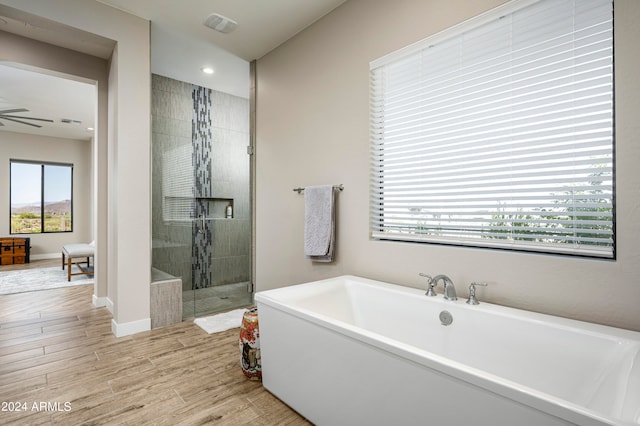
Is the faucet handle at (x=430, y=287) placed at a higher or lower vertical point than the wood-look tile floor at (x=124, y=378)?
higher

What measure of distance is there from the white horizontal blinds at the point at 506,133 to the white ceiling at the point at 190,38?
1.12 m

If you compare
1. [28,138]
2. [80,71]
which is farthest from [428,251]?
[28,138]

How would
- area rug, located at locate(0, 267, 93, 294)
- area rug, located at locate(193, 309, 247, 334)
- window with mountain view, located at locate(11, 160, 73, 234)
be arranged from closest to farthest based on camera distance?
area rug, located at locate(193, 309, 247, 334) < area rug, located at locate(0, 267, 93, 294) < window with mountain view, located at locate(11, 160, 73, 234)

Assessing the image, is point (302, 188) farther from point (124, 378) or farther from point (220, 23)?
point (124, 378)

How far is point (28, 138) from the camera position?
7.04 meters

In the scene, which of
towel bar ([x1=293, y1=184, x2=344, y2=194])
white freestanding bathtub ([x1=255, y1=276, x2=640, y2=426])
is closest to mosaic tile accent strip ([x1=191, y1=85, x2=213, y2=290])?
towel bar ([x1=293, y1=184, x2=344, y2=194])

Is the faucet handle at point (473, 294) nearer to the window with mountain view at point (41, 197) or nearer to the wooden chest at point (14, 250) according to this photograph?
the wooden chest at point (14, 250)

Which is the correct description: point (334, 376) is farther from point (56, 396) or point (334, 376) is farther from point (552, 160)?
point (56, 396)

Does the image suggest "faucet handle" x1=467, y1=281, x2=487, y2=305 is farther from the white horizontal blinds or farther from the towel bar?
the towel bar

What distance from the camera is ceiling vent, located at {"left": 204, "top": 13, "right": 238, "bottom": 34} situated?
283 cm

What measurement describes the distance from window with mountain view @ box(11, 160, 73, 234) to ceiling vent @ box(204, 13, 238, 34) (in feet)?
21.8

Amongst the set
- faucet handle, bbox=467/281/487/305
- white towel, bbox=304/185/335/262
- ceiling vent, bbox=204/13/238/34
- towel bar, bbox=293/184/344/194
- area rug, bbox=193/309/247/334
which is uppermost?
ceiling vent, bbox=204/13/238/34

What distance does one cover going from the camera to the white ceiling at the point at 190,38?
2.67 m

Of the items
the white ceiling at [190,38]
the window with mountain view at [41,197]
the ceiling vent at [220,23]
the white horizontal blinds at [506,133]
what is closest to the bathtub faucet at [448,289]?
the white horizontal blinds at [506,133]
